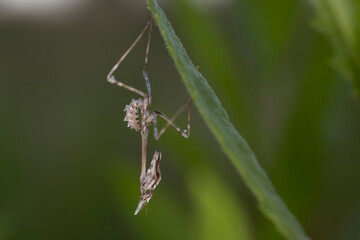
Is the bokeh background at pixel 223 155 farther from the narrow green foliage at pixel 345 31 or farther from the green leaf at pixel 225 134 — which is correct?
the green leaf at pixel 225 134

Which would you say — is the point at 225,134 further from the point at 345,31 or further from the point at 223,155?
the point at 223,155

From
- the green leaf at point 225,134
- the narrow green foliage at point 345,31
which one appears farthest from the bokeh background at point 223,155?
the green leaf at point 225,134

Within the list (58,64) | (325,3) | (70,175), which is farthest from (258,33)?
(58,64)

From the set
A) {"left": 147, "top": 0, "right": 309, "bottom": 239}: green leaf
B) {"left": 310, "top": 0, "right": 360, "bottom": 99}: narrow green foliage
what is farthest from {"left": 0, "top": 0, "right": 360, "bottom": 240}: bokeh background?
{"left": 147, "top": 0, "right": 309, "bottom": 239}: green leaf

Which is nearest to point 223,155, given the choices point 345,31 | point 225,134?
point 345,31

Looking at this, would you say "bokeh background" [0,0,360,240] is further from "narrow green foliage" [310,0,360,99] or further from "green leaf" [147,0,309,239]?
"green leaf" [147,0,309,239]

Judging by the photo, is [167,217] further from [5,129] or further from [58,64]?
[58,64]

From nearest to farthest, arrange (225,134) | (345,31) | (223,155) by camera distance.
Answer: (225,134) < (345,31) < (223,155)
